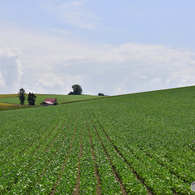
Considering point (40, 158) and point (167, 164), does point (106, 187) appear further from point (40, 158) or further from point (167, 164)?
point (40, 158)

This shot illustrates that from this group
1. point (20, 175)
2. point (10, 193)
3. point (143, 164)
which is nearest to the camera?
point (10, 193)

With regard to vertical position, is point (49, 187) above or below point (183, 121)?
below

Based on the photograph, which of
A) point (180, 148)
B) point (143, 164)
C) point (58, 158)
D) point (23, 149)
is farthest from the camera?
point (23, 149)

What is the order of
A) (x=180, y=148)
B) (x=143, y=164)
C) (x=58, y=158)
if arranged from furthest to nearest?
(x=180, y=148) → (x=58, y=158) → (x=143, y=164)

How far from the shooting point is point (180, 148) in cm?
1955

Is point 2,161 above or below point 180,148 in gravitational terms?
below

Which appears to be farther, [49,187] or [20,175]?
[20,175]

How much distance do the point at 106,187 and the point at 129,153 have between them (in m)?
7.01

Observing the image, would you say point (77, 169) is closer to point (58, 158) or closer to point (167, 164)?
point (58, 158)

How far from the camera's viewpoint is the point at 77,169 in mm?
14266

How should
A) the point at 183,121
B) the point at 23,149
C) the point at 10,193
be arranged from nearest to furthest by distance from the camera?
the point at 10,193 < the point at 23,149 < the point at 183,121

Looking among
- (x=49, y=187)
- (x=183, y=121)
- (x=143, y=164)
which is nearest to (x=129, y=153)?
(x=143, y=164)

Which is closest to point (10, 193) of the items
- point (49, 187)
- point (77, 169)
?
point (49, 187)

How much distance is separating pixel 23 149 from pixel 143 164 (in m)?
14.5
